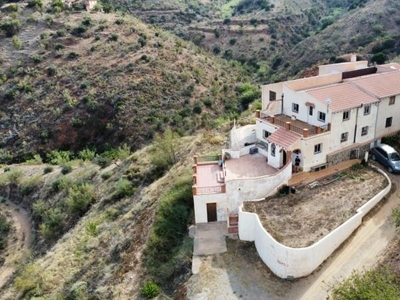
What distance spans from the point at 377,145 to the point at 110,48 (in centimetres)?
4522

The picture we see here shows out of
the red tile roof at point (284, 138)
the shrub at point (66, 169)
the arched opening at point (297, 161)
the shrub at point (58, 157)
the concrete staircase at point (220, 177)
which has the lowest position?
the shrub at point (58, 157)

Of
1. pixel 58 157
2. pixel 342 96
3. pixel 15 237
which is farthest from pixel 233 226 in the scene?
pixel 58 157

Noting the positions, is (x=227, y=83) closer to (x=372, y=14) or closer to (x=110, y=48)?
(x=110, y=48)

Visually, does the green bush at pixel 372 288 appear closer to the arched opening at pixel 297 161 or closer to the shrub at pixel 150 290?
the arched opening at pixel 297 161

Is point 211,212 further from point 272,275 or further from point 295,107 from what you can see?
point 295,107

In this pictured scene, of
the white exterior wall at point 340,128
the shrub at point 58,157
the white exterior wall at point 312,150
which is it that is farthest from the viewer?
the shrub at point 58,157

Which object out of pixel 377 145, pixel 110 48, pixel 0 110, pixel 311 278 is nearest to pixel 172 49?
pixel 110 48

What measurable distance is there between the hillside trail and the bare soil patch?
23.0m

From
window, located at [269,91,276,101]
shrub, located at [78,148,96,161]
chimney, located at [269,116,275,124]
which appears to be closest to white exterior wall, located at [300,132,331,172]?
chimney, located at [269,116,275,124]

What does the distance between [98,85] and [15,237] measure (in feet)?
82.0

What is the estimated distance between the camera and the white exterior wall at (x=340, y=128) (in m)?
23.7

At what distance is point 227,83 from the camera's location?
61.2 metres

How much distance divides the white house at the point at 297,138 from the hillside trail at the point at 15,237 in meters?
19.4

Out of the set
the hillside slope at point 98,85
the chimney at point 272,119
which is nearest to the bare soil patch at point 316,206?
the chimney at point 272,119
